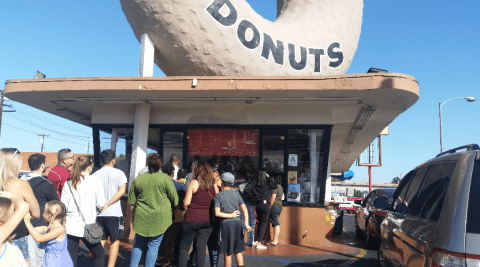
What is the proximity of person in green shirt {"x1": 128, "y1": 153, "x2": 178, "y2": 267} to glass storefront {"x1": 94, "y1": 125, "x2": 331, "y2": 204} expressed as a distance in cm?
391

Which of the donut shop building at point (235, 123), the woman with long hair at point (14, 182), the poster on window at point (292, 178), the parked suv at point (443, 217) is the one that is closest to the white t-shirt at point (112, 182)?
the woman with long hair at point (14, 182)

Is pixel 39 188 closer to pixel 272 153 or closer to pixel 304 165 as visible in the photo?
pixel 272 153

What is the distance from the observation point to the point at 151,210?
5062 millimetres

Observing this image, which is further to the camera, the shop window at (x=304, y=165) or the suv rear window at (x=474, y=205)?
the shop window at (x=304, y=165)

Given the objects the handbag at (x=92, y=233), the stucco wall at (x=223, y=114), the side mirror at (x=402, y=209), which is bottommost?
the handbag at (x=92, y=233)

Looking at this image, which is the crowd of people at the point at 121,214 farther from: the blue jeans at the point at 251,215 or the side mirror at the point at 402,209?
the side mirror at the point at 402,209

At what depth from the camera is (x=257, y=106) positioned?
899cm

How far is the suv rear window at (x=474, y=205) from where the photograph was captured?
2479 millimetres

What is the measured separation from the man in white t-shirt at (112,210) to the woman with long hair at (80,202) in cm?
31

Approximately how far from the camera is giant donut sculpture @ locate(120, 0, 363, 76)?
328 inches

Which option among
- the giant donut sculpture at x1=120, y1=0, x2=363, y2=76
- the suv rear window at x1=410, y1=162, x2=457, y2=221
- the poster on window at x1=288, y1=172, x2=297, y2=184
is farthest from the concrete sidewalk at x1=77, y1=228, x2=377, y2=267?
the giant donut sculpture at x1=120, y1=0, x2=363, y2=76

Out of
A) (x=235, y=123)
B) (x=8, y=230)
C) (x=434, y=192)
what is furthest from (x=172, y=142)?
(x=434, y=192)

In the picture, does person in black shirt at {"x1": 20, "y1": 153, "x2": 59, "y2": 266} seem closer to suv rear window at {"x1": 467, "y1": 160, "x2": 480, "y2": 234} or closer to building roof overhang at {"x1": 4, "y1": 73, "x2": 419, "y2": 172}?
building roof overhang at {"x1": 4, "y1": 73, "x2": 419, "y2": 172}

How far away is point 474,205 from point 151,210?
3.82m
